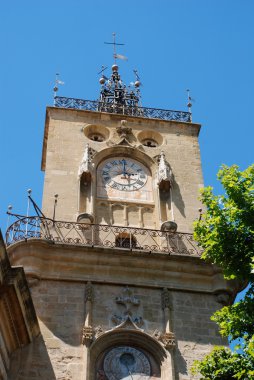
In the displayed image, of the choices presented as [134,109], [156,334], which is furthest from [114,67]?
[156,334]

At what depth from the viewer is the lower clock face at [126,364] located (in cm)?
1756

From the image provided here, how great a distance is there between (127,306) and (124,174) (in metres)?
5.78

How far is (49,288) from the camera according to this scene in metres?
18.8

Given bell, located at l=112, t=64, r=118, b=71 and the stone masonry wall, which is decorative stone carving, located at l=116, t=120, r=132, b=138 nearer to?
the stone masonry wall

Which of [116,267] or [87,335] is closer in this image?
[87,335]

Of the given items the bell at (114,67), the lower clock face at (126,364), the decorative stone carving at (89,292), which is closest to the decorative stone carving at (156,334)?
the lower clock face at (126,364)

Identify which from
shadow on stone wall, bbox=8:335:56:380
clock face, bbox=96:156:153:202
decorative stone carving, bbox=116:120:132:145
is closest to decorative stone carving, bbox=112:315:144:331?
shadow on stone wall, bbox=8:335:56:380

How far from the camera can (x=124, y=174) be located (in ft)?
76.5

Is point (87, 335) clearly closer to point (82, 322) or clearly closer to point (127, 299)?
point (82, 322)

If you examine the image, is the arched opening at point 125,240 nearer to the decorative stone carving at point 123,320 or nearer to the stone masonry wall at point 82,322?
the stone masonry wall at point 82,322

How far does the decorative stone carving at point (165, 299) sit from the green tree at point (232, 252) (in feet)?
10.8

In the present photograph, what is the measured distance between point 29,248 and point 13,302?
2.91m

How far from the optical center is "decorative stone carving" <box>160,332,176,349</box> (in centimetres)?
1802

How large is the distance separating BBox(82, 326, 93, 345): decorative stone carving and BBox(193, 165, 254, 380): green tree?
10.8 ft
